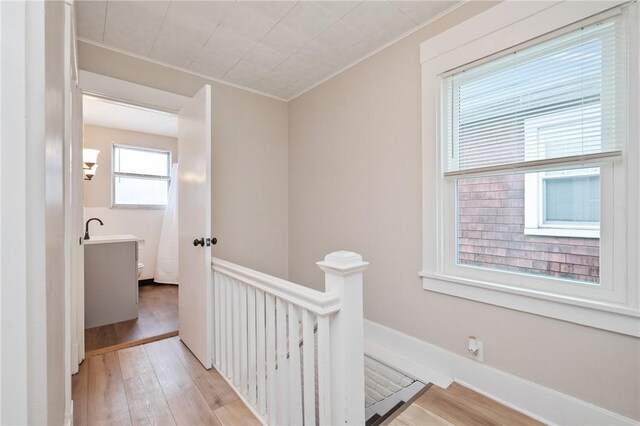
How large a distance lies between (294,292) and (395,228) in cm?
113

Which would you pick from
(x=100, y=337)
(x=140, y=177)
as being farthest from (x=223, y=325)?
(x=140, y=177)

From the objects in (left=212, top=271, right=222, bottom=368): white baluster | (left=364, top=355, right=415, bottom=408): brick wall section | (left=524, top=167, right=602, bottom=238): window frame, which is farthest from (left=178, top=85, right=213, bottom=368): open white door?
(left=524, top=167, right=602, bottom=238): window frame

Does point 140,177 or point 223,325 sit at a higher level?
point 140,177

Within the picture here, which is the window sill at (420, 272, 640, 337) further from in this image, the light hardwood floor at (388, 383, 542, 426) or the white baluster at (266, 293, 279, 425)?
the white baluster at (266, 293, 279, 425)

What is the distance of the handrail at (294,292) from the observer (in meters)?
1.12

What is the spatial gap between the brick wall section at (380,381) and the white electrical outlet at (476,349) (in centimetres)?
43

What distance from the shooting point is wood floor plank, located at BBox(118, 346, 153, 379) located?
78.6 inches

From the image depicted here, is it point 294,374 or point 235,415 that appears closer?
point 294,374

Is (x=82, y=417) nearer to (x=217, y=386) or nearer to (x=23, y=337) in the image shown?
(x=217, y=386)

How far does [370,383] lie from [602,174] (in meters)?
1.88

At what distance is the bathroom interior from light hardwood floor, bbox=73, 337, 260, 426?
58 centimetres

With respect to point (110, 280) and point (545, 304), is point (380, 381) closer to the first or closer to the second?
point (545, 304)

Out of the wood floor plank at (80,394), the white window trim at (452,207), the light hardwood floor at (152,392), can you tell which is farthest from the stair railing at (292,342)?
the white window trim at (452,207)

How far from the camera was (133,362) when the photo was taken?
2.12m
